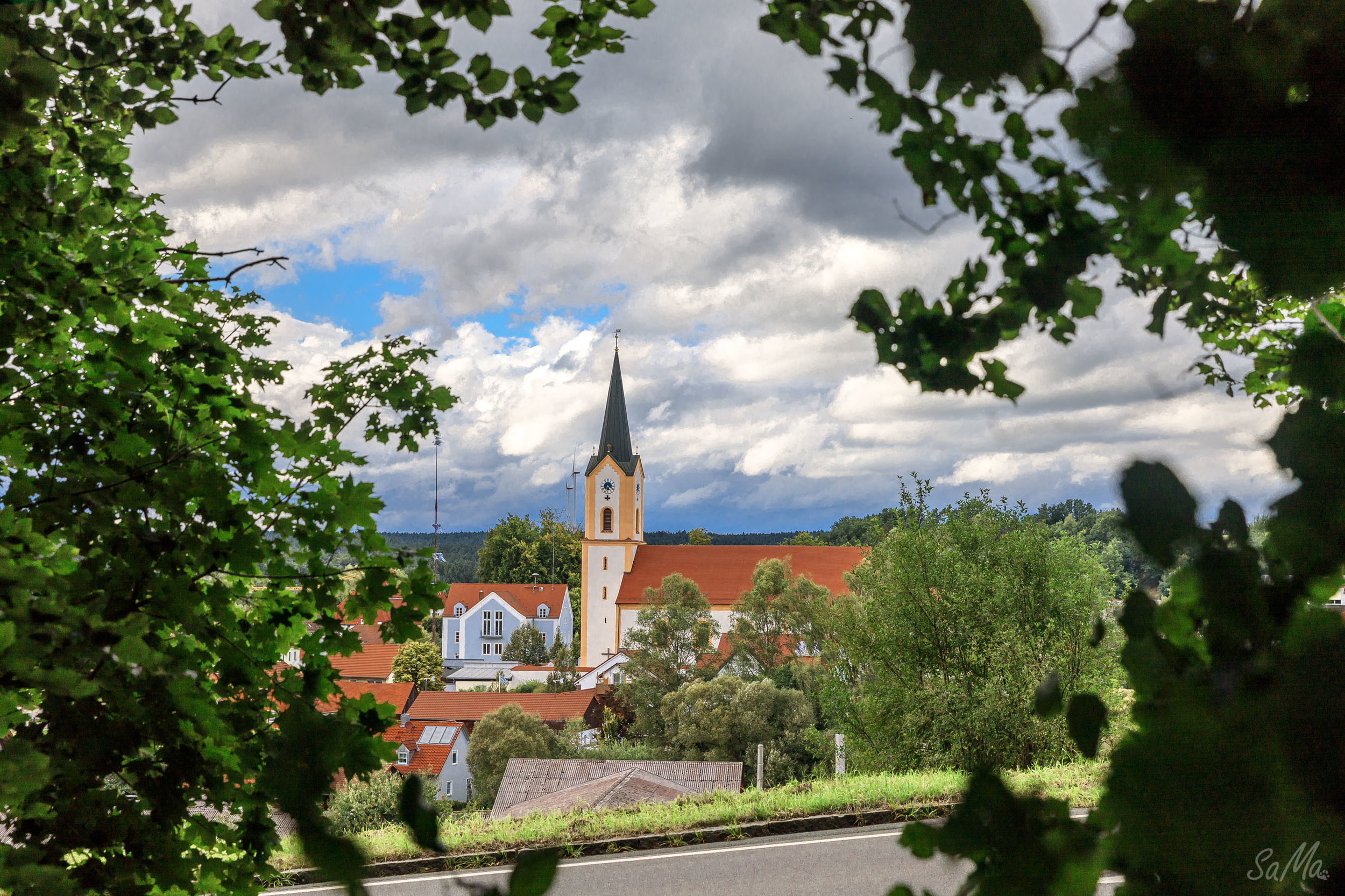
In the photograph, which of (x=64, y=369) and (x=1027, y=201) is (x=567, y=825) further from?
(x=1027, y=201)

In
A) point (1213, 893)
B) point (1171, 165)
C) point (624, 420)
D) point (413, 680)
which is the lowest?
point (413, 680)

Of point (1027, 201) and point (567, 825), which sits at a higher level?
point (1027, 201)

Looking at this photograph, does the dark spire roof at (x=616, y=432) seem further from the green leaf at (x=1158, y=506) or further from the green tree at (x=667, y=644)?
the green leaf at (x=1158, y=506)

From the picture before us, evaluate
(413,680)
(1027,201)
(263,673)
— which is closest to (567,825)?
(263,673)

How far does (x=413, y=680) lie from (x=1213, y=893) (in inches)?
1612

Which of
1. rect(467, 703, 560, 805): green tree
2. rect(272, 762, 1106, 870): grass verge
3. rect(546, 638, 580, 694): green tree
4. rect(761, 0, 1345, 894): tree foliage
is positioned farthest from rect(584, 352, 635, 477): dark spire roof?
rect(761, 0, 1345, 894): tree foliage

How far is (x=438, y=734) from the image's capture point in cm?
3059

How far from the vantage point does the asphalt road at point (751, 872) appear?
650 centimetres

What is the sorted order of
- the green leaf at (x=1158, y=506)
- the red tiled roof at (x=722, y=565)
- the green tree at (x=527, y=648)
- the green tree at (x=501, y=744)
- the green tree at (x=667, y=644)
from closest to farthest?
the green leaf at (x=1158, y=506), the green tree at (x=501, y=744), the green tree at (x=667, y=644), the red tiled roof at (x=722, y=565), the green tree at (x=527, y=648)

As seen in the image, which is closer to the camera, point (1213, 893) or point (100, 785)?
point (1213, 893)

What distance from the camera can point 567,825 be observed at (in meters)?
7.77

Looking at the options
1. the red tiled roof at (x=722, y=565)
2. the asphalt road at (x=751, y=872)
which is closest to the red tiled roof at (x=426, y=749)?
the red tiled roof at (x=722, y=565)

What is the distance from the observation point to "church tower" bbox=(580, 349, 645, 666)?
4903 cm

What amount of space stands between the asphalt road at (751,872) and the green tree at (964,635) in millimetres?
8935
